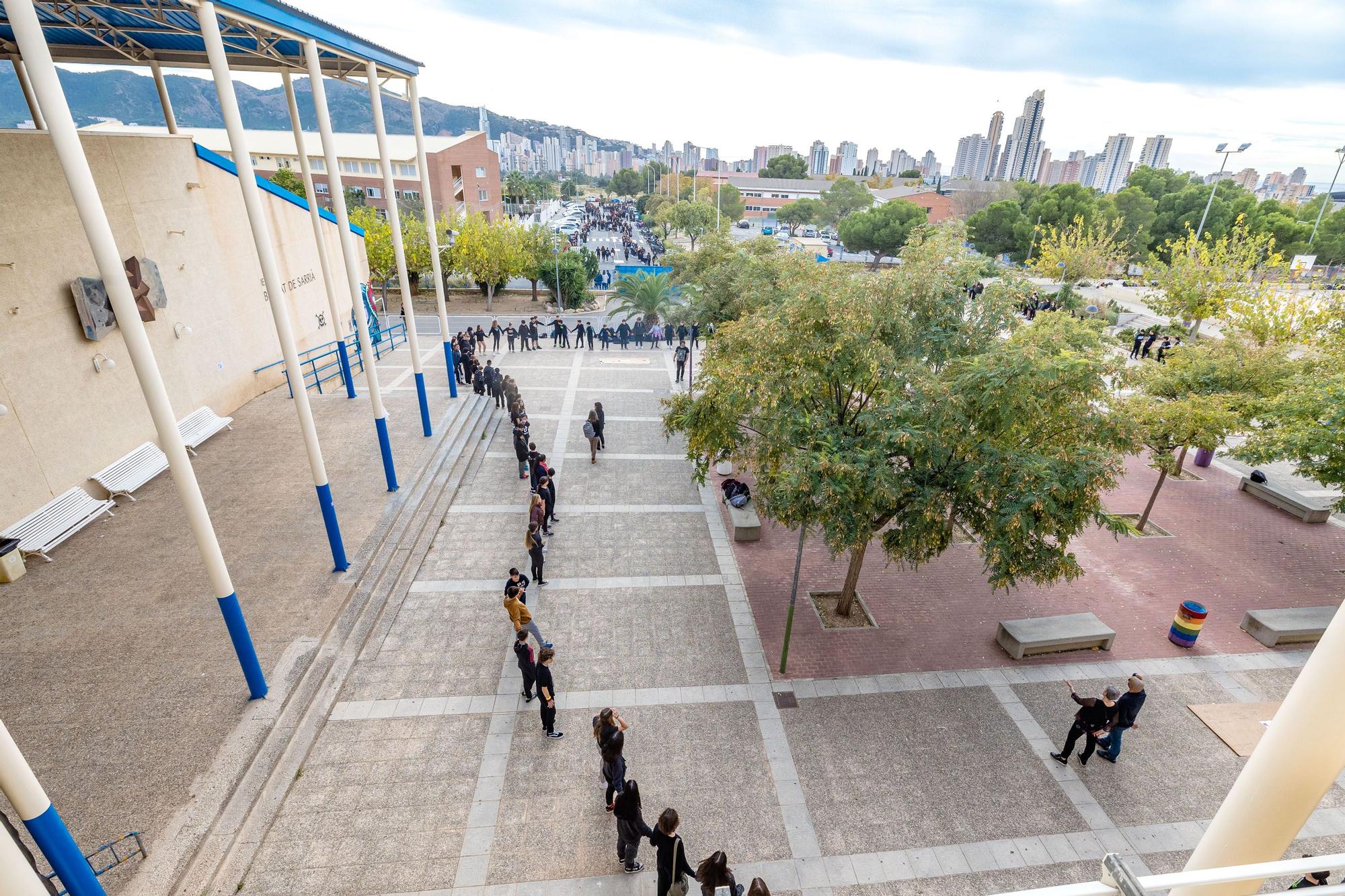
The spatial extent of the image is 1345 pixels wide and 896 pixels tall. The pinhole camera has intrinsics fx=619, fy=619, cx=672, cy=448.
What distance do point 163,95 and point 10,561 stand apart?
40.6 ft

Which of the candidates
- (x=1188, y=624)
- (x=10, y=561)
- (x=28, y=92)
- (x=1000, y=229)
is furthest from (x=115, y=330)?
(x=1000, y=229)

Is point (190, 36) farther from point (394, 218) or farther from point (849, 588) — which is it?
point (849, 588)

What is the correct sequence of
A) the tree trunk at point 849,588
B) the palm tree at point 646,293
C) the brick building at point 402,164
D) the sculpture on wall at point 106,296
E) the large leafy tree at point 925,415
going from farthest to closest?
1. the brick building at point 402,164
2. the palm tree at point 646,293
3. the sculpture on wall at point 106,296
4. the tree trunk at point 849,588
5. the large leafy tree at point 925,415

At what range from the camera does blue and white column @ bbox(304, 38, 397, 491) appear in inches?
376

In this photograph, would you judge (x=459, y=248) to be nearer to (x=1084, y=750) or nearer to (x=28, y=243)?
(x=28, y=243)

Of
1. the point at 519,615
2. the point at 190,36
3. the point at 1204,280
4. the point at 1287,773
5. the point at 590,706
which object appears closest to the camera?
the point at 1287,773

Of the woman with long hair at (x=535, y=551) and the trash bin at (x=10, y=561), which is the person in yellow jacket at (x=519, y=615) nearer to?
the woman with long hair at (x=535, y=551)

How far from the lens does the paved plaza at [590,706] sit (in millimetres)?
6602

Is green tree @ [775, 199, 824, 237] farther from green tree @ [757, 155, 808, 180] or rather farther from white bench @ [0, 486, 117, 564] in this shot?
white bench @ [0, 486, 117, 564]

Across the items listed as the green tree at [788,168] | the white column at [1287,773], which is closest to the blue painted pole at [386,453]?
the white column at [1287,773]

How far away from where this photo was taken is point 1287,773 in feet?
8.14

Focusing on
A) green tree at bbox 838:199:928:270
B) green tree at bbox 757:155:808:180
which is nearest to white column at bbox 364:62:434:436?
green tree at bbox 838:199:928:270

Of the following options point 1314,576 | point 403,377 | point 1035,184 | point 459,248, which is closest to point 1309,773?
point 1314,576

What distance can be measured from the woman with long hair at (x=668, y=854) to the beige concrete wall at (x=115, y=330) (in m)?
11.3
